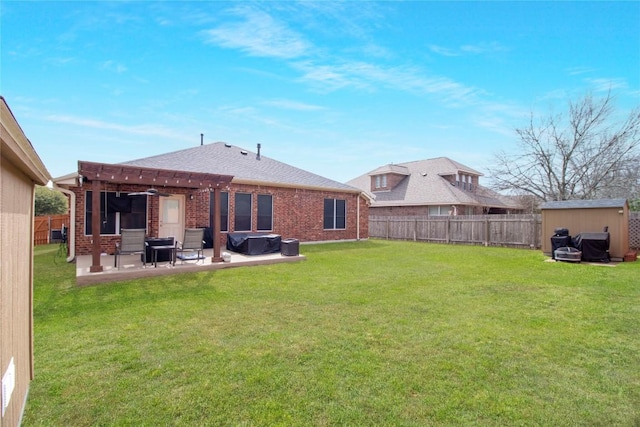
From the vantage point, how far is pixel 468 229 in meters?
16.8

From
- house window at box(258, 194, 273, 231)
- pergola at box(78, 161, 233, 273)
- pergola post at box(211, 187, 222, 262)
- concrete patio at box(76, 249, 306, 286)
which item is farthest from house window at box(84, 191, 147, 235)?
house window at box(258, 194, 273, 231)

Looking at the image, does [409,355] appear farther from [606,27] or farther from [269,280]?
[606,27]

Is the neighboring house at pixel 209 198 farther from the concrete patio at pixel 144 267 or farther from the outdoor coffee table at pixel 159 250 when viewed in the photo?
the outdoor coffee table at pixel 159 250

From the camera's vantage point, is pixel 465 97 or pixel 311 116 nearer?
pixel 465 97

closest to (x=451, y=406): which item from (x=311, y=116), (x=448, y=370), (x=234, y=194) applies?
(x=448, y=370)

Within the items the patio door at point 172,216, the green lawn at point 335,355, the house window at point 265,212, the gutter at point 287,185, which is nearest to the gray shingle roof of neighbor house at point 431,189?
the gutter at point 287,185

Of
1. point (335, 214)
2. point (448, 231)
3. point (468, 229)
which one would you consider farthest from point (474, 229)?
point (335, 214)

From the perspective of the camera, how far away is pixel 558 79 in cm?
1396

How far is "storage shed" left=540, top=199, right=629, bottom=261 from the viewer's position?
1070cm

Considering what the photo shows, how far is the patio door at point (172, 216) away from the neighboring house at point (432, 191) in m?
13.1

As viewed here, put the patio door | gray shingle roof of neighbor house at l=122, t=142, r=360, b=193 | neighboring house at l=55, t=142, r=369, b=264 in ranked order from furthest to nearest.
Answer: gray shingle roof of neighbor house at l=122, t=142, r=360, b=193 → the patio door → neighboring house at l=55, t=142, r=369, b=264

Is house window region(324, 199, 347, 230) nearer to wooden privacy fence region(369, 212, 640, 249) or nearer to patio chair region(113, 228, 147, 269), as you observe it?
wooden privacy fence region(369, 212, 640, 249)

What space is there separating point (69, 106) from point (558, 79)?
18.2 m

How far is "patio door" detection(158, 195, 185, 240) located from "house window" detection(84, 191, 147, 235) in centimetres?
56
